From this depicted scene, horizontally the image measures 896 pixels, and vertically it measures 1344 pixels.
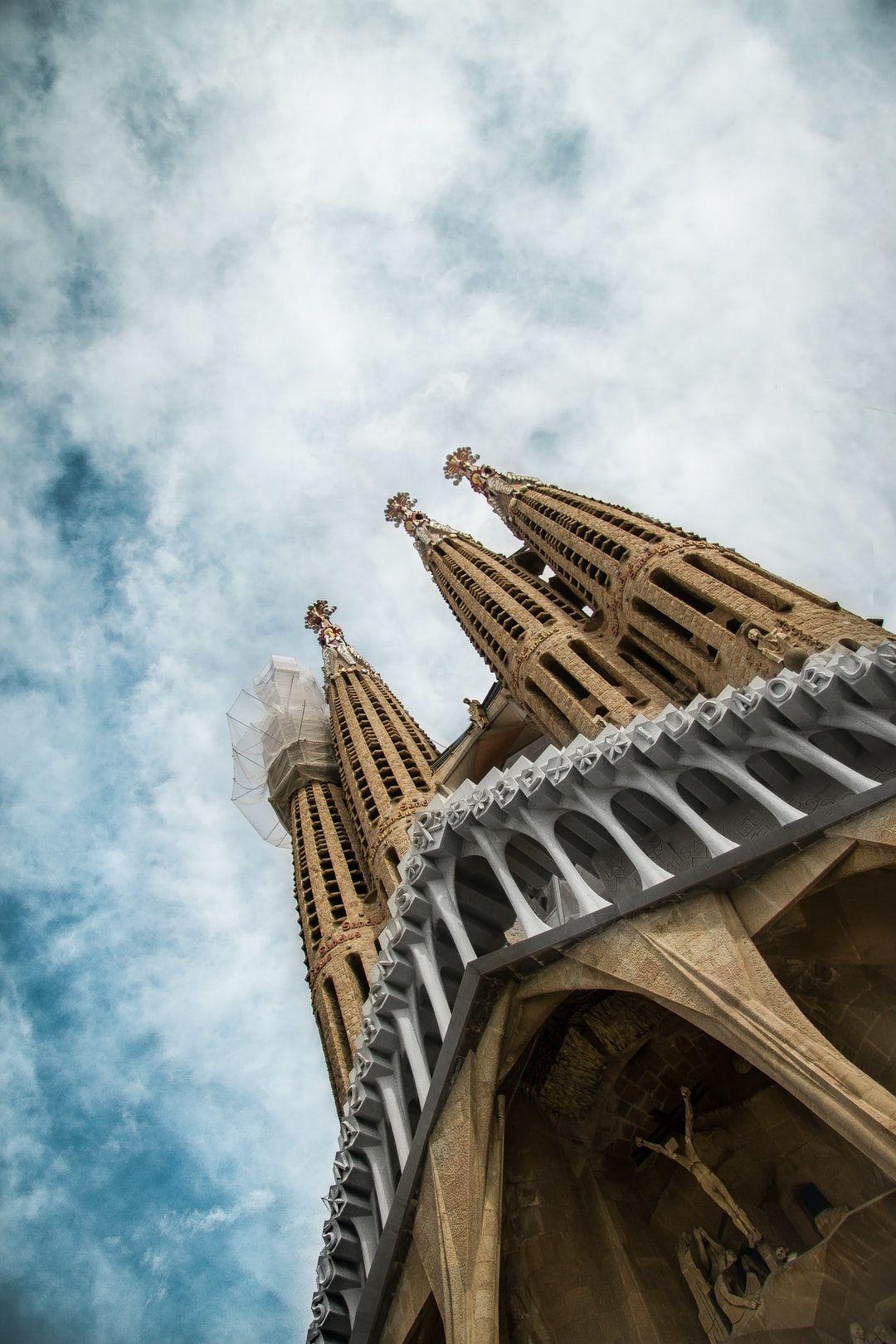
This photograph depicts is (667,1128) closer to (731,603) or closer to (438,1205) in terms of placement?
(438,1205)

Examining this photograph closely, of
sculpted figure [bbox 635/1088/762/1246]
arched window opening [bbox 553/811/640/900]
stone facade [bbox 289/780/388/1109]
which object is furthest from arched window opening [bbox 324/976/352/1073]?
sculpted figure [bbox 635/1088/762/1246]

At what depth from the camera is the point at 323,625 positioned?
55031 millimetres

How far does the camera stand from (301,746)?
4338 centimetres

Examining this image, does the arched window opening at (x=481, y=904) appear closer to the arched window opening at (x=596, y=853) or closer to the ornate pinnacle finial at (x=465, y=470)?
Answer: the arched window opening at (x=596, y=853)

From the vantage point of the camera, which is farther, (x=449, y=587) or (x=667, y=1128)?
(x=449, y=587)

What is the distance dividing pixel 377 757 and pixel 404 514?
16.0m

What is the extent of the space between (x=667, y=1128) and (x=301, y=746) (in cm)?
3068

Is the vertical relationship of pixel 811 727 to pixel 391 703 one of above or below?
below

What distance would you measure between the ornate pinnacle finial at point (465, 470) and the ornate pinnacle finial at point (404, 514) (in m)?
2.49

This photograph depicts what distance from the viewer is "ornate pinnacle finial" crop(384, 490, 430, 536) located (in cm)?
4681

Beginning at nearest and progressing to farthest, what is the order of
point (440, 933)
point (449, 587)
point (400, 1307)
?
1. point (400, 1307)
2. point (440, 933)
3. point (449, 587)

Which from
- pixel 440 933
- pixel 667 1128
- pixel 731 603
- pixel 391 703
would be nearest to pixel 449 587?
pixel 391 703

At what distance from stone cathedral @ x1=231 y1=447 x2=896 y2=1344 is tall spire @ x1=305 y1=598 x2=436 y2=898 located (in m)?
13.4

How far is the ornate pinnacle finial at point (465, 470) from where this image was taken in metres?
45.1
